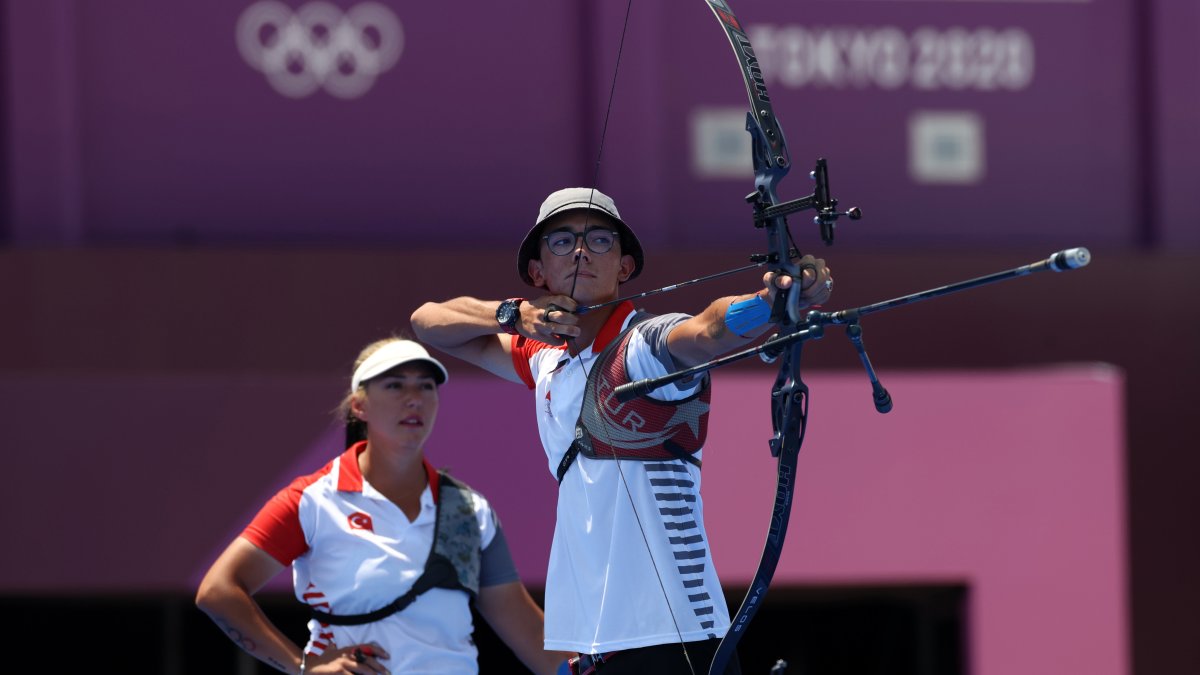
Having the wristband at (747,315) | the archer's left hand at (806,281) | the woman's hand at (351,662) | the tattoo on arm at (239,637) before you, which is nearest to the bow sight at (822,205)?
the archer's left hand at (806,281)

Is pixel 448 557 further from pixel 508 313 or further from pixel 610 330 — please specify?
pixel 610 330

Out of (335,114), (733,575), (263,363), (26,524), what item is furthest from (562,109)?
(26,524)

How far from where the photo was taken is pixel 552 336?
3305 millimetres

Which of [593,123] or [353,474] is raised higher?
[593,123]

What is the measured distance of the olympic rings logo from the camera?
7465 millimetres

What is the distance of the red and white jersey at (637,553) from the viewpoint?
315 cm

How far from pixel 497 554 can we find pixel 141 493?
256cm

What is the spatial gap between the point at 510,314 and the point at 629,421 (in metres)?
0.41

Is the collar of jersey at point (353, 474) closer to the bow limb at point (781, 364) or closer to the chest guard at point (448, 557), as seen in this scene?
the chest guard at point (448, 557)

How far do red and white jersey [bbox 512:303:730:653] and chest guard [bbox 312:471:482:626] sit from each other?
0.75m

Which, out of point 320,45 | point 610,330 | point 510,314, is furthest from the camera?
point 320,45

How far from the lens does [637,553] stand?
10.4 feet

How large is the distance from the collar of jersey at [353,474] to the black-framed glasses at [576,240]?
0.97 metres

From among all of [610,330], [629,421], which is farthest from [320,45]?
[629,421]
